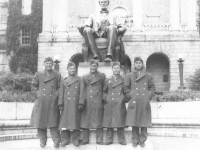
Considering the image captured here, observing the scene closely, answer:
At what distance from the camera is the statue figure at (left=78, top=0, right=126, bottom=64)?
11.4 metres

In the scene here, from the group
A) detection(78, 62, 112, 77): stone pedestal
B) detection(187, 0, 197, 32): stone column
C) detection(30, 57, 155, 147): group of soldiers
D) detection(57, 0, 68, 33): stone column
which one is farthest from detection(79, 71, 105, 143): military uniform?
detection(187, 0, 197, 32): stone column

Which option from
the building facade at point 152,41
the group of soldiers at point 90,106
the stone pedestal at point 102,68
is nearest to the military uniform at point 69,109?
the group of soldiers at point 90,106

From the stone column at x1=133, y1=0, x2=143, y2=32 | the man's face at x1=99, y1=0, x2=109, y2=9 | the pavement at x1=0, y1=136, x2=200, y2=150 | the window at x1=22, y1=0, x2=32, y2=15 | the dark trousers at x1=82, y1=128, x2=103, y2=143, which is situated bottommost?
the pavement at x1=0, y1=136, x2=200, y2=150

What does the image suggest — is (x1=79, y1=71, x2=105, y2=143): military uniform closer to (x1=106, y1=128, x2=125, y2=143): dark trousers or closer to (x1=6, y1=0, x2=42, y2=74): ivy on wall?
(x1=106, y1=128, x2=125, y2=143): dark trousers

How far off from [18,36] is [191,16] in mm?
19181

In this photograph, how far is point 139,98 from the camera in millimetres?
7621

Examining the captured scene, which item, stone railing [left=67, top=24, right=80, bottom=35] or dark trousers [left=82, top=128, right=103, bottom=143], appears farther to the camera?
stone railing [left=67, top=24, right=80, bottom=35]

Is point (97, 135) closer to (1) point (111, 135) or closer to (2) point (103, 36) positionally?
(1) point (111, 135)

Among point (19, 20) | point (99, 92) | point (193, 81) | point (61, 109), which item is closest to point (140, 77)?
point (99, 92)

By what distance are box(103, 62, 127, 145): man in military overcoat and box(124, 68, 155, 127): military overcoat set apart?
187 mm

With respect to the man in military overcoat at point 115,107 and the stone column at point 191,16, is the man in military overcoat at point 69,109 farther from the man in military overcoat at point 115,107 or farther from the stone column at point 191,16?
the stone column at point 191,16

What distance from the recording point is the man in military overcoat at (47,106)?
7.64 metres

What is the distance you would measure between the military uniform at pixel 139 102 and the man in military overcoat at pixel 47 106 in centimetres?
169

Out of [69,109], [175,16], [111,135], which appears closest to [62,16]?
[175,16]
